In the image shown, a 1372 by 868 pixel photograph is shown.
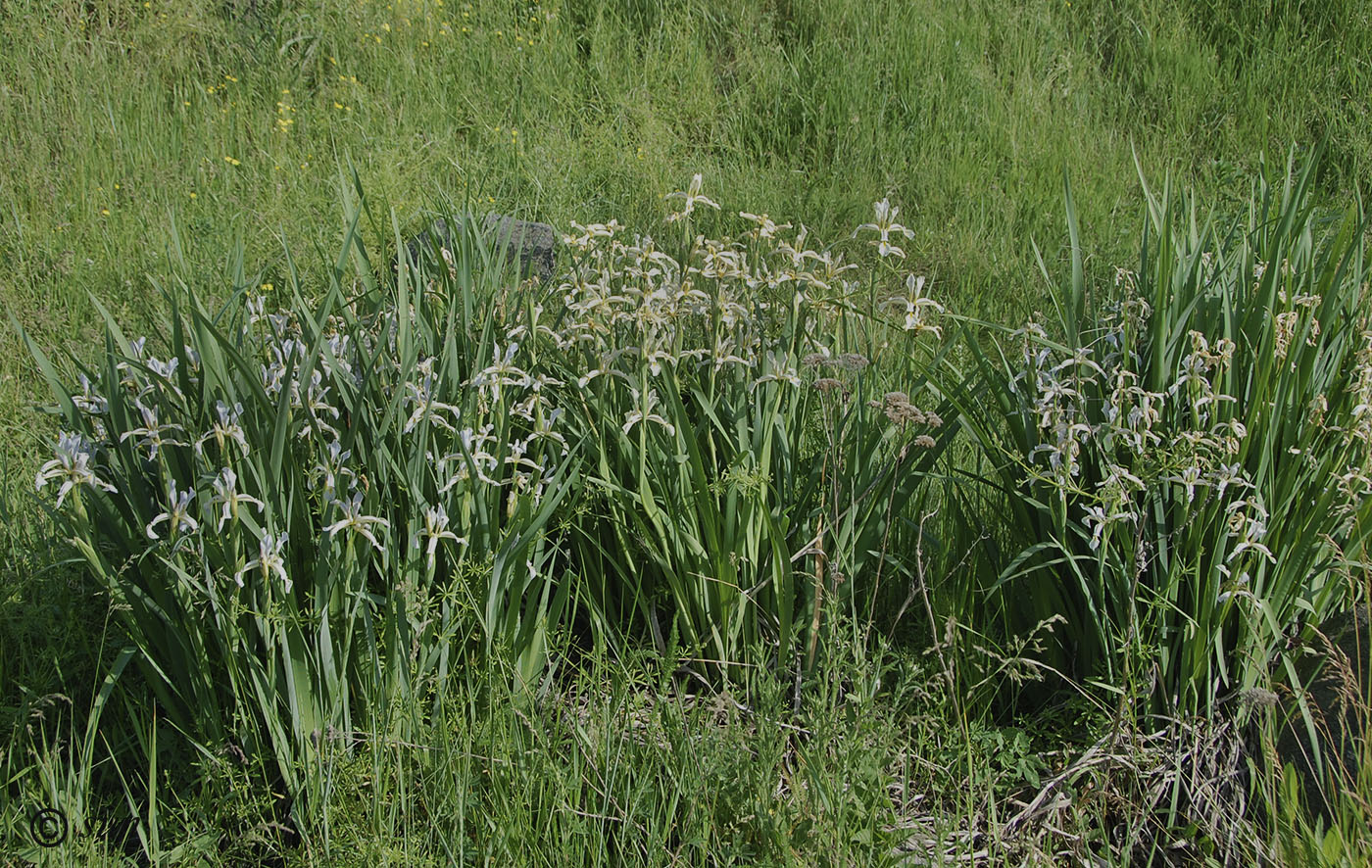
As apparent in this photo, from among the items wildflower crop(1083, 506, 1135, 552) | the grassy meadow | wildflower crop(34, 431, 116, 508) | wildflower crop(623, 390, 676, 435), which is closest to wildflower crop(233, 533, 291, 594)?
the grassy meadow

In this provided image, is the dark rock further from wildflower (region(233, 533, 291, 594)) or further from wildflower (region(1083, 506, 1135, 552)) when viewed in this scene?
wildflower (region(1083, 506, 1135, 552))

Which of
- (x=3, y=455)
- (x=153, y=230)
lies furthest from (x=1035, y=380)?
(x=153, y=230)

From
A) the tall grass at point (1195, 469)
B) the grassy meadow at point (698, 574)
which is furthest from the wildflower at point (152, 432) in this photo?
the tall grass at point (1195, 469)

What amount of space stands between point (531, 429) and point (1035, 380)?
1.10m

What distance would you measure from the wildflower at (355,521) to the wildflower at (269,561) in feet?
0.30

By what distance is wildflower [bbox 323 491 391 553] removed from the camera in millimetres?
1923

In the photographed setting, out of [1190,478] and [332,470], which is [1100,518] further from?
[332,470]

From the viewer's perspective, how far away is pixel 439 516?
203cm

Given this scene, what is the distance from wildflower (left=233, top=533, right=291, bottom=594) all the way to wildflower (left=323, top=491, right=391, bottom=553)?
0.09 meters

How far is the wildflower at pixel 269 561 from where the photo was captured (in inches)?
73.8

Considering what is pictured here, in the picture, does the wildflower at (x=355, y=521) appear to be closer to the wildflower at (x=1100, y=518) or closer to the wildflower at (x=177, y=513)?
the wildflower at (x=177, y=513)

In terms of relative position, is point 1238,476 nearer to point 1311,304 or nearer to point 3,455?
point 1311,304

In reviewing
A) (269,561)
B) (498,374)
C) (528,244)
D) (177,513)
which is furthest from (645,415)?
(528,244)

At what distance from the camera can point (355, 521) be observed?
194 cm
